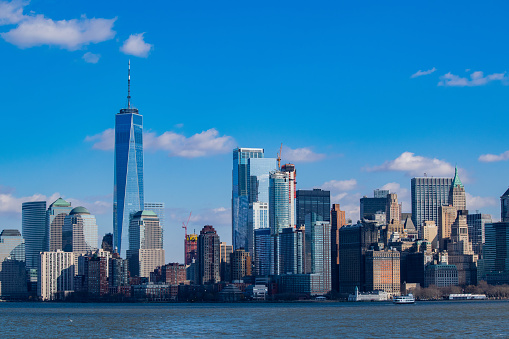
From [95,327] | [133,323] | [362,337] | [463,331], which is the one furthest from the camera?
[133,323]

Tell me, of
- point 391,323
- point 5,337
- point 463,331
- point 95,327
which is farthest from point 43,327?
point 463,331

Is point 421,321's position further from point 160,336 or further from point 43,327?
point 43,327

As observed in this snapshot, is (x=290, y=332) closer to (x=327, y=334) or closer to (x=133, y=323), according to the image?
(x=327, y=334)

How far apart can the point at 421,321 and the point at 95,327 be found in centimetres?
4960

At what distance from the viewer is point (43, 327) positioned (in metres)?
141

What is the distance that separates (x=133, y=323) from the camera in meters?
146

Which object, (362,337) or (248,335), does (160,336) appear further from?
(362,337)

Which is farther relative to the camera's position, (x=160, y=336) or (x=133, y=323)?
(x=133, y=323)

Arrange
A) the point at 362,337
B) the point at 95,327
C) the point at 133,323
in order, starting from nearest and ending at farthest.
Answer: the point at 362,337
the point at 95,327
the point at 133,323

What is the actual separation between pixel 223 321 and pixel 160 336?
119 ft

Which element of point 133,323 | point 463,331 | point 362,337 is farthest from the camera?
point 133,323

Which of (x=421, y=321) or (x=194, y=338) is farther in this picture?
(x=421, y=321)

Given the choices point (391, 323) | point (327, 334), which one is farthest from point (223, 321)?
point (327, 334)

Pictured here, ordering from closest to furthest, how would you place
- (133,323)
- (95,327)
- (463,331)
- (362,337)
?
(362,337) < (463,331) < (95,327) < (133,323)
